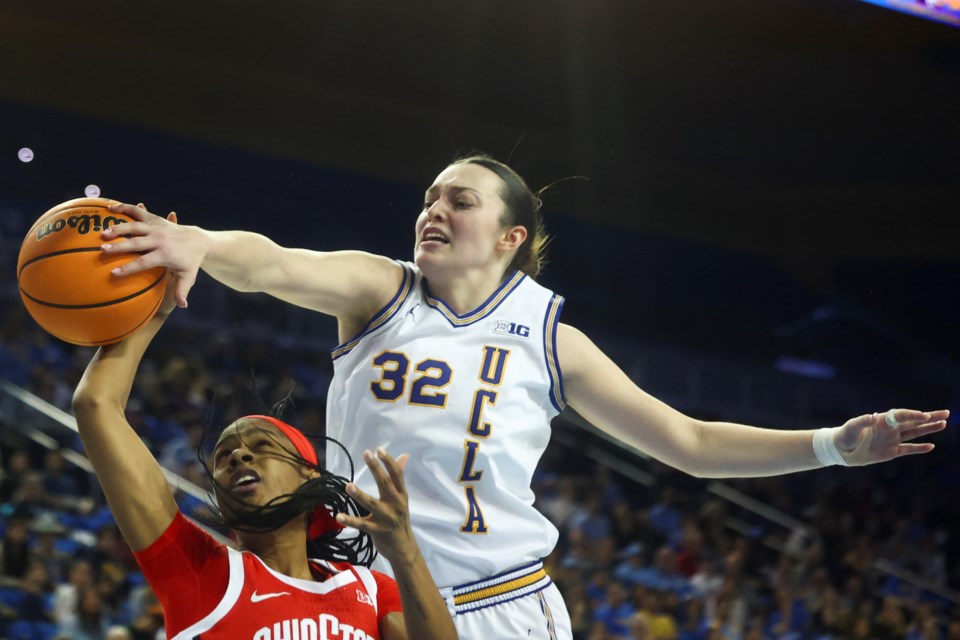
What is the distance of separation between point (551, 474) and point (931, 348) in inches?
247

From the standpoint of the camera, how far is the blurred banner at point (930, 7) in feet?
27.6

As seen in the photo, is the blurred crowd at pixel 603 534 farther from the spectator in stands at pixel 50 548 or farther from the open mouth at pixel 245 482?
the open mouth at pixel 245 482

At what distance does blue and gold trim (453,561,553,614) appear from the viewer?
10.2ft

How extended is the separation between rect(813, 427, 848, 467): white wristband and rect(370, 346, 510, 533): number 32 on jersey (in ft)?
3.16

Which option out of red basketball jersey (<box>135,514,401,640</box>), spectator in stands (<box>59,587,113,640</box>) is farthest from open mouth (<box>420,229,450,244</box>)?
spectator in stands (<box>59,587,113,640</box>)

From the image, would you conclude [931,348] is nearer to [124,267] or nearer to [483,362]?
[483,362]

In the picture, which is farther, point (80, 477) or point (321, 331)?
point (321, 331)

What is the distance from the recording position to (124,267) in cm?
238

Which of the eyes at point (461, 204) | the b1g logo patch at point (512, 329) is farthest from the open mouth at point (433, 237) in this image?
the b1g logo patch at point (512, 329)

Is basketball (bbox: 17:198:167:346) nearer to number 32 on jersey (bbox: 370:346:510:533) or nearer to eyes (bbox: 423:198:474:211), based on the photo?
number 32 on jersey (bbox: 370:346:510:533)

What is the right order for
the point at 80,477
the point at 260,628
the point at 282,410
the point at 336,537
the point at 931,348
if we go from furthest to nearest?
the point at 931,348 → the point at 80,477 → the point at 282,410 → the point at 336,537 → the point at 260,628

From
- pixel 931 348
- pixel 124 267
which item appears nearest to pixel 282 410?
pixel 124 267

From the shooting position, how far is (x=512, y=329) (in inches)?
130

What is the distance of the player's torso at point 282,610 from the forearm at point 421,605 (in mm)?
254
